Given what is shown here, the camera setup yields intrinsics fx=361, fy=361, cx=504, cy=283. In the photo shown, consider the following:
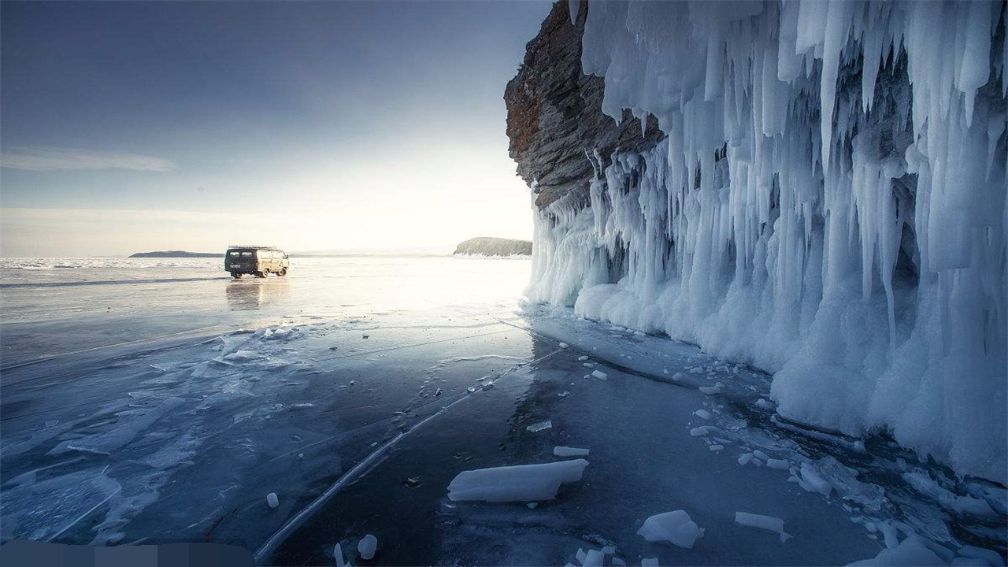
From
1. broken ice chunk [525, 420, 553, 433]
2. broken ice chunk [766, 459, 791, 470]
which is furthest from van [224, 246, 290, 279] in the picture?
broken ice chunk [766, 459, 791, 470]

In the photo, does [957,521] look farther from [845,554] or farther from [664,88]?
[664,88]

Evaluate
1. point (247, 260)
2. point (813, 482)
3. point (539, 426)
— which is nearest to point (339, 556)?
point (539, 426)

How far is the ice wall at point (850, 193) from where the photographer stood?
114 inches

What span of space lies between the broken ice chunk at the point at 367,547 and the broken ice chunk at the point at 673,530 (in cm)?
164

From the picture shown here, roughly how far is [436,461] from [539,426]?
118cm

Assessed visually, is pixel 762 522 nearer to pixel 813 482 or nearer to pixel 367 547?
pixel 813 482

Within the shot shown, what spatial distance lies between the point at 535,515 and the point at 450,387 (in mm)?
2805

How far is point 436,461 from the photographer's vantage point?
3188mm

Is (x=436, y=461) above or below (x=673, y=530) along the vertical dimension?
below

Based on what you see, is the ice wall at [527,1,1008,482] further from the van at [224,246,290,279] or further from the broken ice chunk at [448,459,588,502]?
the van at [224,246,290,279]

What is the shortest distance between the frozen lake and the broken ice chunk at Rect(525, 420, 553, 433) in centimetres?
3

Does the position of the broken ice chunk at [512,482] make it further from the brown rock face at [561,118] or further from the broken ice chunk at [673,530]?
the brown rock face at [561,118]

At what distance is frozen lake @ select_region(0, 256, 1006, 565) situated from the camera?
2268 millimetres

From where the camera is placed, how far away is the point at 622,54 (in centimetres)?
566
